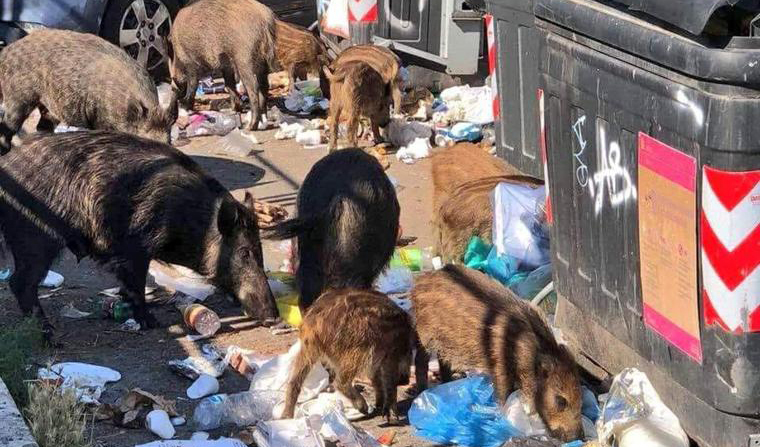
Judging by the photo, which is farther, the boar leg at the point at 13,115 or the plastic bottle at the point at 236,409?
the boar leg at the point at 13,115

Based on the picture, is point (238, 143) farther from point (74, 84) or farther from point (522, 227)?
point (522, 227)

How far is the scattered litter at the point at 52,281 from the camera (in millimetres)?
8055

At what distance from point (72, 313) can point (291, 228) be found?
1589mm

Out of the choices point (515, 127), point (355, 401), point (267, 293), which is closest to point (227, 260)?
point (267, 293)

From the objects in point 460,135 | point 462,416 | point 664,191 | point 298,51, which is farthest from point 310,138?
point 664,191

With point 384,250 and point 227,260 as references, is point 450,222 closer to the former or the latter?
point 384,250

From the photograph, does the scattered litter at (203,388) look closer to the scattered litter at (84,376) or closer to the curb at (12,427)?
the scattered litter at (84,376)

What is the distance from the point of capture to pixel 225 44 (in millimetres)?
12570

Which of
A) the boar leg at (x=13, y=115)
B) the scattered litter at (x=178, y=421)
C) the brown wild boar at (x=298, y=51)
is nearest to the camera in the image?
the scattered litter at (x=178, y=421)

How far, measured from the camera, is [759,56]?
436 cm

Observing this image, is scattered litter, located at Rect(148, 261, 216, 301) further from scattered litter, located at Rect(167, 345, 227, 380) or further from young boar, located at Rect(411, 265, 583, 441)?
young boar, located at Rect(411, 265, 583, 441)

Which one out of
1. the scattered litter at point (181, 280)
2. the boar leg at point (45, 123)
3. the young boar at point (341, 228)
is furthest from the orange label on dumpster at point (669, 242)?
the boar leg at point (45, 123)

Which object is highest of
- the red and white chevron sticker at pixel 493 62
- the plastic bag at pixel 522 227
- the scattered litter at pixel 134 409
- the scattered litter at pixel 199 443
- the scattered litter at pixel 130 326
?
the red and white chevron sticker at pixel 493 62

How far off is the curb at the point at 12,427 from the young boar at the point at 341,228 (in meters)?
2.02
